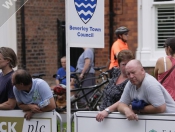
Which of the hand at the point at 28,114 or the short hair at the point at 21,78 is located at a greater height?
the short hair at the point at 21,78

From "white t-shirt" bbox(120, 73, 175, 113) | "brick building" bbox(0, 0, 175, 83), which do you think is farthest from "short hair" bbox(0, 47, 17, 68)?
"brick building" bbox(0, 0, 175, 83)

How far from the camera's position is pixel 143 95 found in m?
6.73

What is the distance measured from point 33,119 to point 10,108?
0.35 m

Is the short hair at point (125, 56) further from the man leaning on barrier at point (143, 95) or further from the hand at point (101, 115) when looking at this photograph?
the hand at point (101, 115)

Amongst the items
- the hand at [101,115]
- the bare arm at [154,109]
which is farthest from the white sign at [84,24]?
the bare arm at [154,109]

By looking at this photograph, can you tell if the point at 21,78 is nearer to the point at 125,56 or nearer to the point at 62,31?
the point at 125,56

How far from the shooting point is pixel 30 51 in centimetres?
1524

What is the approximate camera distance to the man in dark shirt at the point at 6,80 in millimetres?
7715

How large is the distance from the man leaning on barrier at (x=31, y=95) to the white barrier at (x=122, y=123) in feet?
1.35

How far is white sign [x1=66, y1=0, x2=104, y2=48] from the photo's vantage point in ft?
24.7

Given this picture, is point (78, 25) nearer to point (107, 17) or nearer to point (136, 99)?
point (136, 99)

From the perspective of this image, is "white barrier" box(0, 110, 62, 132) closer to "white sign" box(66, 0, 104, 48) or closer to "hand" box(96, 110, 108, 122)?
"hand" box(96, 110, 108, 122)

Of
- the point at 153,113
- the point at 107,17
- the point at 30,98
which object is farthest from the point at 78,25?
the point at 107,17

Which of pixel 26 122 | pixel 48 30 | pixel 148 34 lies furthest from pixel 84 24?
pixel 48 30
